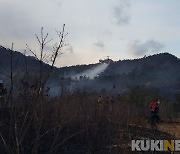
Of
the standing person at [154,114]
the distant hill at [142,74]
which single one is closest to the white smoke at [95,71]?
the distant hill at [142,74]

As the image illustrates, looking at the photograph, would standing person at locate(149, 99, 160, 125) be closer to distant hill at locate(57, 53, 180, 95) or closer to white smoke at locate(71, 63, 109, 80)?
distant hill at locate(57, 53, 180, 95)

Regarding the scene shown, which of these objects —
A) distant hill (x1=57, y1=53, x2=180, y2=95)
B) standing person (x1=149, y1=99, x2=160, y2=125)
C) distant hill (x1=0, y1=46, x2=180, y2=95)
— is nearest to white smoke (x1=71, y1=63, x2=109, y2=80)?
distant hill (x1=0, y1=46, x2=180, y2=95)

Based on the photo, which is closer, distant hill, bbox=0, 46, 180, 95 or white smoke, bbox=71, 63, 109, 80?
distant hill, bbox=0, 46, 180, 95

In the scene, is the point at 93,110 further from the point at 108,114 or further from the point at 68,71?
the point at 68,71

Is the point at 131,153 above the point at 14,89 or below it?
below

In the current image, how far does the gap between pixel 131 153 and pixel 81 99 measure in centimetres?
247

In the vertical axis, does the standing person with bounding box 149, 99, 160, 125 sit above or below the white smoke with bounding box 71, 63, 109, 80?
below

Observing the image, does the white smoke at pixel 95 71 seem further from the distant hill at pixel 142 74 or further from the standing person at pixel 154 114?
the standing person at pixel 154 114

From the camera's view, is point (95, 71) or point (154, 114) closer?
point (154, 114)

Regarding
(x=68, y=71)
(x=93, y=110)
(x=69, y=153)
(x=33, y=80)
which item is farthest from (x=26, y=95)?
(x=68, y=71)

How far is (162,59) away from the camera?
8550 centimetres

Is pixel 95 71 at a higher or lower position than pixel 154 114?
higher

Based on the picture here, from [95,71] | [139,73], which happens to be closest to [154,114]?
[139,73]

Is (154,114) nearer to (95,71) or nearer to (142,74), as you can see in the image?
(142,74)
